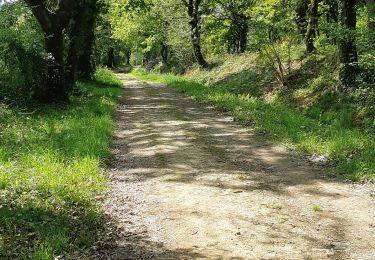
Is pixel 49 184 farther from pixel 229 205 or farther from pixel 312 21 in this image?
pixel 312 21

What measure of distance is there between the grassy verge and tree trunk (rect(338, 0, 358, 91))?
1931 millimetres

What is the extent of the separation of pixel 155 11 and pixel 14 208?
36.5 m

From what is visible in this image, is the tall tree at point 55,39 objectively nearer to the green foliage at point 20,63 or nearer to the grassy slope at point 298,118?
the green foliage at point 20,63

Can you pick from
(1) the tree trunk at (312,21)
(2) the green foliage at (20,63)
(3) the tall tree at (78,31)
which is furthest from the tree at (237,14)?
(2) the green foliage at (20,63)

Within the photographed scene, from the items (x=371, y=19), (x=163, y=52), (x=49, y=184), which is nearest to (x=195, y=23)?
(x=371, y=19)

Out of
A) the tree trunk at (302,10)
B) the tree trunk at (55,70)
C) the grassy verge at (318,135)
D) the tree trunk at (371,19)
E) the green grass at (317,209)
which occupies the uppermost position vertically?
the tree trunk at (302,10)

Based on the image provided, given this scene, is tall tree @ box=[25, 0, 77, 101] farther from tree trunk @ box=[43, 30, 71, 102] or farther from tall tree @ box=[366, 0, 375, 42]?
tall tree @ box=[366, 0, 375, 42]

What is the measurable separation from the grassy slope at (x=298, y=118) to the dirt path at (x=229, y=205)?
29.6 inches

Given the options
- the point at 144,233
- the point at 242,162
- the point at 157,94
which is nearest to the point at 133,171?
the point at 242,162

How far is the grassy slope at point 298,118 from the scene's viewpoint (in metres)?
9.43

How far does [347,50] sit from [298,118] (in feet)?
10.7

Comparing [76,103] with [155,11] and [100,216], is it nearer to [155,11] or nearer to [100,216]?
[100,216]

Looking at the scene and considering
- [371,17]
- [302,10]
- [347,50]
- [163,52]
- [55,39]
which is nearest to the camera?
[371,17]

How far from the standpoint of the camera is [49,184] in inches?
272
